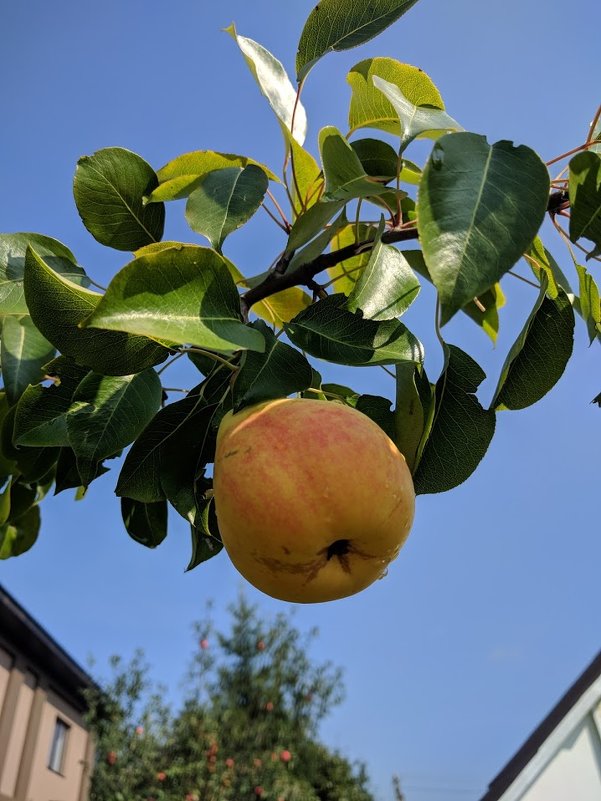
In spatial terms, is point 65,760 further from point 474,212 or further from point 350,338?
point 474,212

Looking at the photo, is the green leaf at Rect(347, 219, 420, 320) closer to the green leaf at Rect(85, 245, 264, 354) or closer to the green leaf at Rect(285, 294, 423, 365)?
the green leaf at Rect(285, 294, 423, 365)

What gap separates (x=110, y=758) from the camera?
13969 millimetres

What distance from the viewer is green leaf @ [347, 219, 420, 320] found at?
1093 millimetres

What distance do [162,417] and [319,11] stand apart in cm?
76

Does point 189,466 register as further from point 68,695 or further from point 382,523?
point 68,695

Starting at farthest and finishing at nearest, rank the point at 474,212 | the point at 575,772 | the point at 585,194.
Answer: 1. the point at 575,772
2. the point at 585,194
3. the point at 474,212

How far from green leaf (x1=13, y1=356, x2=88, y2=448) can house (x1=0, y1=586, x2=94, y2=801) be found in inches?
450

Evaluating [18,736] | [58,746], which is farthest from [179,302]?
[58,746]

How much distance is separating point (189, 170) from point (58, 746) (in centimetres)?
1588

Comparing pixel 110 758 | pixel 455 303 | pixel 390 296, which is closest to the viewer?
pixel 455 303

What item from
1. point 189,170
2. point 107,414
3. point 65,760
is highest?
point 65,760

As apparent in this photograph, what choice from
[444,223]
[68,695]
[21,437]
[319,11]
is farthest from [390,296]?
[68,695]

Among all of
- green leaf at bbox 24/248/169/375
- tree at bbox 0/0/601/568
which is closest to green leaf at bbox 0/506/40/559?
tree at bbox 0/0/601/568

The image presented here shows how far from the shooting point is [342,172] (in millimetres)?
1162
